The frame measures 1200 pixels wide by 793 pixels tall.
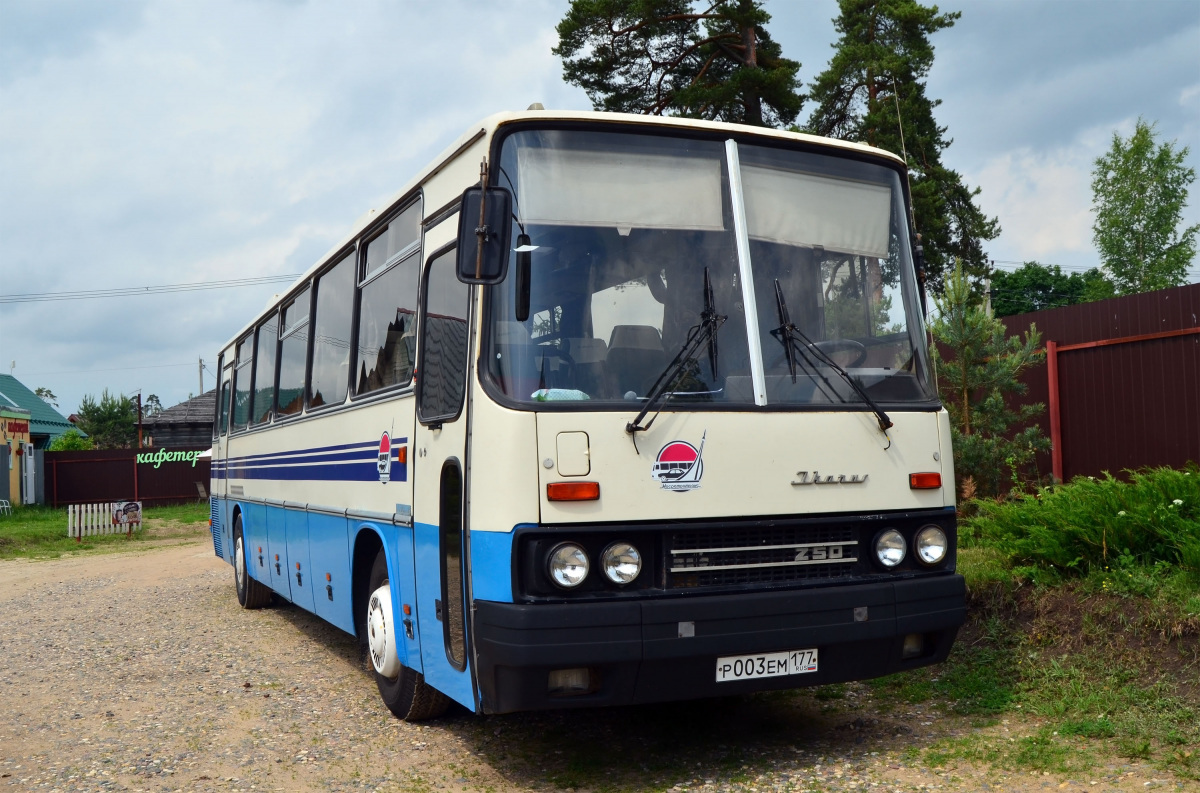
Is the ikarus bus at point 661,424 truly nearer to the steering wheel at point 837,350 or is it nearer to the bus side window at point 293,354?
the steering wheel at point 837,350

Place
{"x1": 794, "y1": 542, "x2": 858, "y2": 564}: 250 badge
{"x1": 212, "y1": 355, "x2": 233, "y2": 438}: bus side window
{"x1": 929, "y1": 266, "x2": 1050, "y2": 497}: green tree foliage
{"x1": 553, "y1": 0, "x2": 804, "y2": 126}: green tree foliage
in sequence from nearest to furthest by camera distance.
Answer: {"x1": 794, "y1": 542, "x2": 858, "y2": 564}: 250 badge → {"x1": 929, "y1": 266, "x2": 1050, "y2": 497}: green tree foliage → {"x1": 212, "y1": 355, "x2": 233, "y2": 438}: bus side window → {"x1": 553, "y1": 0, "x2": 804, "y2": 126}: green tree foliage

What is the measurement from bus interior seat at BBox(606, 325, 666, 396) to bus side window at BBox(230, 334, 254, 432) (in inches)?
295

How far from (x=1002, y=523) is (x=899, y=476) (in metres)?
2.72

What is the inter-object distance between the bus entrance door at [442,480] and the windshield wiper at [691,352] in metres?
0.87

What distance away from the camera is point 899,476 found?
17.8ft

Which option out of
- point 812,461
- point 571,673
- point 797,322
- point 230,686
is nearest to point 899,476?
point 812,461

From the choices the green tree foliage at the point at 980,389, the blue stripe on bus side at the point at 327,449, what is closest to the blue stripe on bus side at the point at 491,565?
the blue stripe on bus side at the point at 327,449

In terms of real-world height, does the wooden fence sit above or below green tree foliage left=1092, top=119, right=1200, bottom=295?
below

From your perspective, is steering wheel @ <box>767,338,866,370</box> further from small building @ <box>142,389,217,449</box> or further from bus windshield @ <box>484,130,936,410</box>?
small building @ <box>142,389,217,449</box>

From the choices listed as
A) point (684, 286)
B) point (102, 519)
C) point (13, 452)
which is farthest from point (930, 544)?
point (13, 452)

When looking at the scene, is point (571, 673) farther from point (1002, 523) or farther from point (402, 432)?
point (1002, 523)

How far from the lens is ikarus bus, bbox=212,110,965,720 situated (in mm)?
4836

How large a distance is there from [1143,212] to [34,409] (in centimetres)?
4436

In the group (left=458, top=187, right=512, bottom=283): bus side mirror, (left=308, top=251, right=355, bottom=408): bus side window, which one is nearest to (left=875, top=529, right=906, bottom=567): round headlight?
(left=458, top=187, right=512, bottom=283): bus side mirror
